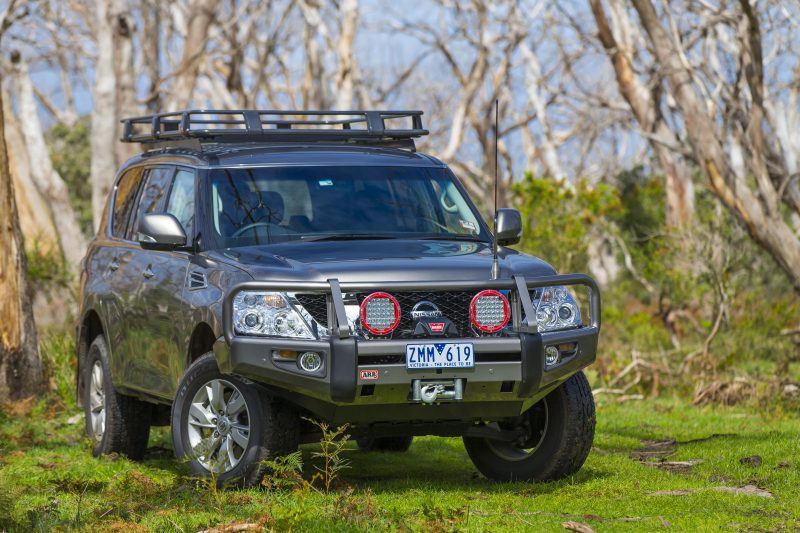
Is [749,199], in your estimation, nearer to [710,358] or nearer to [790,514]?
[710,358]

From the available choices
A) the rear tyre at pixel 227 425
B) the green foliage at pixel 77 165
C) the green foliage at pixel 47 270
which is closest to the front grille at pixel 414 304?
the rear tyre at pixel 227 425

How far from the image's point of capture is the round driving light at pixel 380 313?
6.95m

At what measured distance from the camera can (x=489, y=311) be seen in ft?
23.5

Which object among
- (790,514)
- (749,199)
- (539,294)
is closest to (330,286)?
(539,294)

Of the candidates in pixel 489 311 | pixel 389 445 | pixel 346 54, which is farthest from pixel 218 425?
pixel 346 54

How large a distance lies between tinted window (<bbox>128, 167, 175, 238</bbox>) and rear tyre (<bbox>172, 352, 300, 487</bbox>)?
1.83m

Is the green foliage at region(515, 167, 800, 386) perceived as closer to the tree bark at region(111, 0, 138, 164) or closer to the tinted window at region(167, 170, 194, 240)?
the tinted window at region(167, 170, 194, 240)

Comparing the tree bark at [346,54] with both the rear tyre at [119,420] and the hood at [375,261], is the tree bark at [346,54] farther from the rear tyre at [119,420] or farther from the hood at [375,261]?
the hood at [375,261]

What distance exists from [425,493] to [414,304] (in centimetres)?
114

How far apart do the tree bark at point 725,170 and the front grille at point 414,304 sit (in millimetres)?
10357

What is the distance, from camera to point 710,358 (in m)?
14.1

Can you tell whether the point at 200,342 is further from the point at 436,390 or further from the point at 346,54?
the point at 346,54

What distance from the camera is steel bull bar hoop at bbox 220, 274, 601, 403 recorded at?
6.77 metres

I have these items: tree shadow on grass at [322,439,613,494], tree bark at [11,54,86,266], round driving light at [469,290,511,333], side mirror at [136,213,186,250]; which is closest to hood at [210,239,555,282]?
round driving light at [469,290,511,333]
